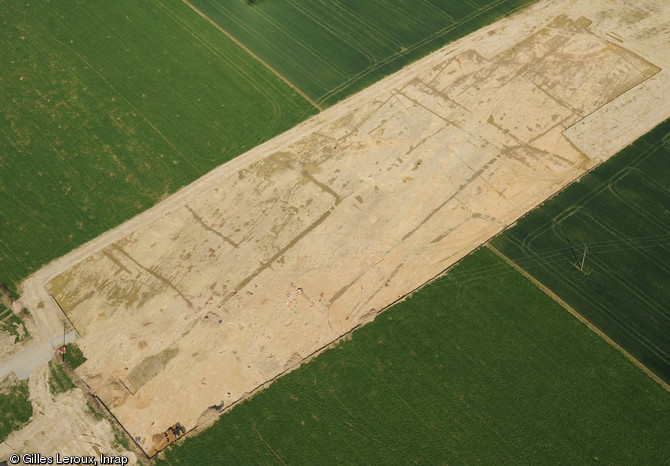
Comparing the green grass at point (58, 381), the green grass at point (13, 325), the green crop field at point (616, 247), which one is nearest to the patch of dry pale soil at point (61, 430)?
the green grass at point (58, 381)

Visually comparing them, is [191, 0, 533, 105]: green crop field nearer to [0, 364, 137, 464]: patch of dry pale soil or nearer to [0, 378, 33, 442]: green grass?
[0, 364, 137, 464]: patch of dry pale soil

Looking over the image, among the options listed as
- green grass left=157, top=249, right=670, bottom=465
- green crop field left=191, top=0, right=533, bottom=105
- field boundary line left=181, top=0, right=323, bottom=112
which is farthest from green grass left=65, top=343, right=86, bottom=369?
green crop field left=191, top=0, right=533, bottom=105

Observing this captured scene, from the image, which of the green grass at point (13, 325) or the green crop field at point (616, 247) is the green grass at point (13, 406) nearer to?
the green grass at point (13, 325)

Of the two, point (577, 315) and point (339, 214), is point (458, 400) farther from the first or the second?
point (339, 214)

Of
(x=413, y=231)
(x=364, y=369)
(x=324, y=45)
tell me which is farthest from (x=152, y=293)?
(x=324, y=45)

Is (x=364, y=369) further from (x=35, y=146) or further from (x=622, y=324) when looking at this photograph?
(x=35, y=146)
